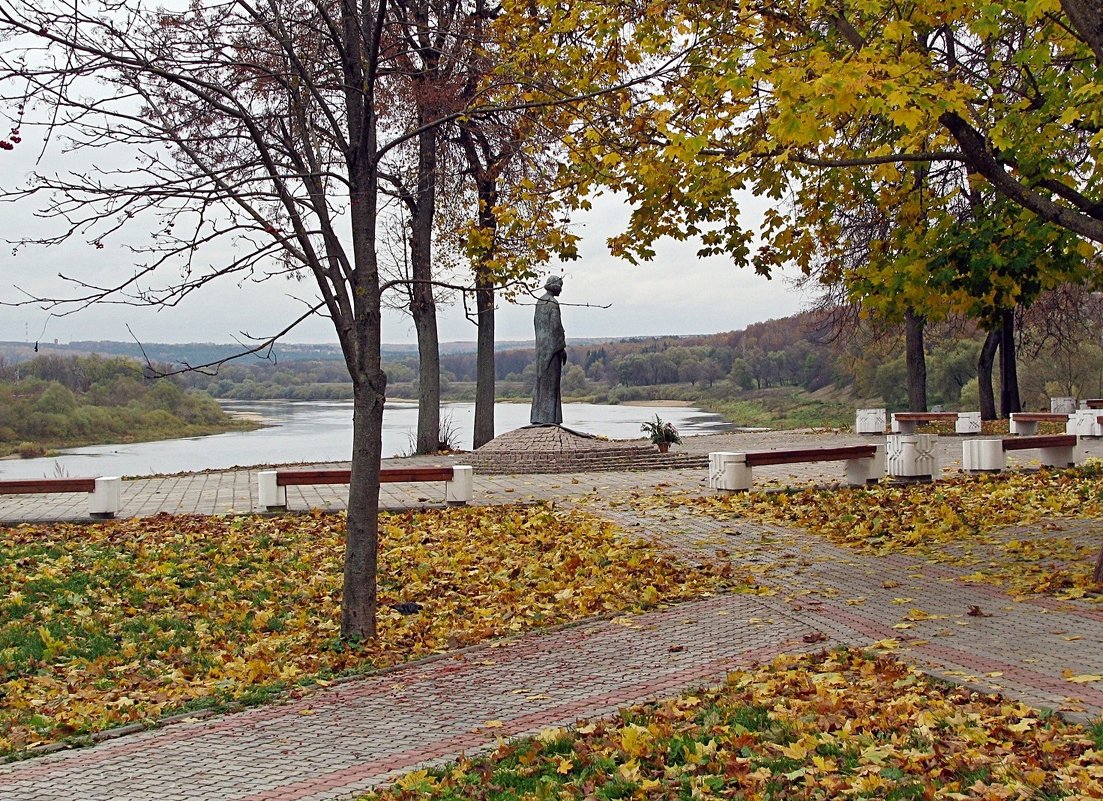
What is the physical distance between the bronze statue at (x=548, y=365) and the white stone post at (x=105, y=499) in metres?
8.50

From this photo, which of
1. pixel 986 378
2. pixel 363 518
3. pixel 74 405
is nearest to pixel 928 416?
pixel 986 378

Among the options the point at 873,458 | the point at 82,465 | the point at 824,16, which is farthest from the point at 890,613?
the point at 82,465

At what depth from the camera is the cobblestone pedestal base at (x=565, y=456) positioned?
59.2ft

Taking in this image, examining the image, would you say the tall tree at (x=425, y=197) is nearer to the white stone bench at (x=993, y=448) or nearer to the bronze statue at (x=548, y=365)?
the bronze statue at (x=548, y=365)

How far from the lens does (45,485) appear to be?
13.0 m

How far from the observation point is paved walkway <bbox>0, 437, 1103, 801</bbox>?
5.24 m

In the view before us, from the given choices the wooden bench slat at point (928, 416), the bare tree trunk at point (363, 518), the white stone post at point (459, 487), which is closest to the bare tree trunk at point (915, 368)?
the wooden bench slat at point (928, 416)

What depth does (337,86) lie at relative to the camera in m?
7.84

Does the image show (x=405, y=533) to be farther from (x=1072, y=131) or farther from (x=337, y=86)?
(x=1072, y=131)

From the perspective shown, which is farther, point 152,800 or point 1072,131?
point 1072,131

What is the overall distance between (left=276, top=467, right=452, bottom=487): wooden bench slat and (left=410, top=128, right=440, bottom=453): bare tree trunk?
25.6 feet

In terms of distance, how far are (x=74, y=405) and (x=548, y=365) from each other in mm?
23386

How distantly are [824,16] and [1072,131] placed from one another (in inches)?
117

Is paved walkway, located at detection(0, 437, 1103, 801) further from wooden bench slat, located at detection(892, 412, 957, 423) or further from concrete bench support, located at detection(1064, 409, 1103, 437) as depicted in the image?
wooden bench slat, located at detection(892, 412, 957, 423)
